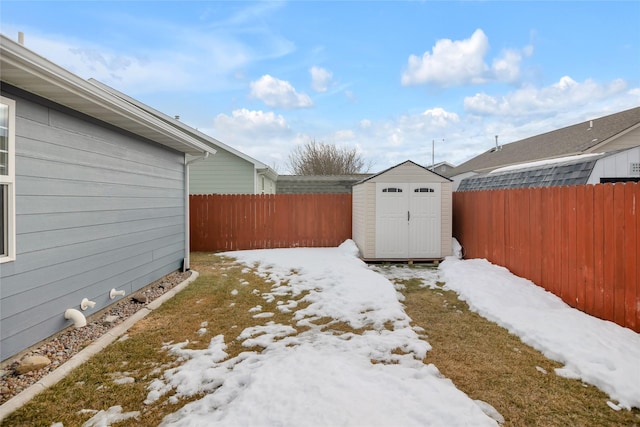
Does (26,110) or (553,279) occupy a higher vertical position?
(26,110)

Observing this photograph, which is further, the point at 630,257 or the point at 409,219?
the point at 409,219

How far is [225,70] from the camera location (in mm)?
10258

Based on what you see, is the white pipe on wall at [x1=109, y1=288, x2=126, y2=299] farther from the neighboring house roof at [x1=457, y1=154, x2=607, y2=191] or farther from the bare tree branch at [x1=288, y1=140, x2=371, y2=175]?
the bare tree branch at [x1=288, y1=140, x2=371, y2=175]

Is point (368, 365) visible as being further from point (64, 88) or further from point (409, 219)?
point (409, 219)

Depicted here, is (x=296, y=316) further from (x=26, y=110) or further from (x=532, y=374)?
(x=26, y=110)

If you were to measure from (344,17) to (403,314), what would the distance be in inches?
293

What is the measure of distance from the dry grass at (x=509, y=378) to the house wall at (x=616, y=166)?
497 cm

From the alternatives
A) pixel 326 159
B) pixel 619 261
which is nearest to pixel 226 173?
pixel 619 261

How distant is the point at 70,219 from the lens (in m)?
3.55

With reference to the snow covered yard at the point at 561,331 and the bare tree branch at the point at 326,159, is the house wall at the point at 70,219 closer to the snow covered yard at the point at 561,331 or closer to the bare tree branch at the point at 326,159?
the snow covered yard at the point at 561,331

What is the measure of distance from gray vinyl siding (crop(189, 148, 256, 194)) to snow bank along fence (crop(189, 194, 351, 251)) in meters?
1.80

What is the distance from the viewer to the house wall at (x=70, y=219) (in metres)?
2.88

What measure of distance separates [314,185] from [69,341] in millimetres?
14082

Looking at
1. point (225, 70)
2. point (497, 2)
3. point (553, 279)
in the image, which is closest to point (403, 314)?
point (553, 279)
